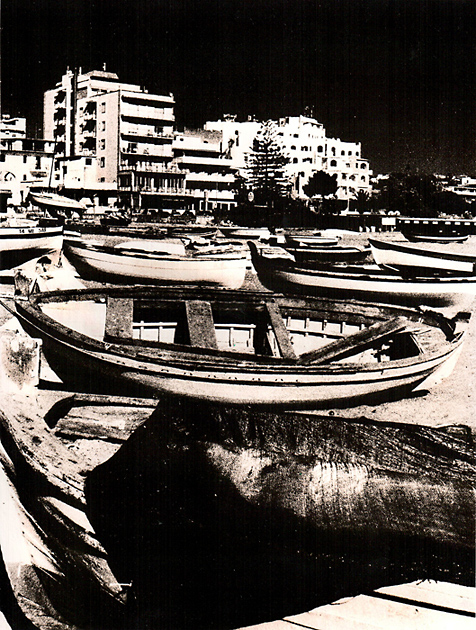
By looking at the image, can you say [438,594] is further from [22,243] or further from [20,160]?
[20,160]

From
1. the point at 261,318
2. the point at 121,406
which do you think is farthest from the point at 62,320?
the point at 261,318

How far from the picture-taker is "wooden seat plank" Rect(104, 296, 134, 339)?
3.18 meters

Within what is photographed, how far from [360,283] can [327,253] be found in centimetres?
44

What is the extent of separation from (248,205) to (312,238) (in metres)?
0.55

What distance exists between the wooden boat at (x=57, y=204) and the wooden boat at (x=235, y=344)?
760 millimetres

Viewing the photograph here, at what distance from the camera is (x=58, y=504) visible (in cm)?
249

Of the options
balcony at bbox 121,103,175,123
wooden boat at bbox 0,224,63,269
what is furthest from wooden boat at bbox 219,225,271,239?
wooden boat at bbox 0,224,63,269

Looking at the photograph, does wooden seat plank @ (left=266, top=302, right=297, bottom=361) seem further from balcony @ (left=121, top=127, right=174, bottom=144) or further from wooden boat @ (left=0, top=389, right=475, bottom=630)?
balcony @ (left=121, top=127, right=174, bottom=144)

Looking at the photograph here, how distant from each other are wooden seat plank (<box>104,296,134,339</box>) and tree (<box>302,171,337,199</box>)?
5.72 ft

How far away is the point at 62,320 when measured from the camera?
351cm

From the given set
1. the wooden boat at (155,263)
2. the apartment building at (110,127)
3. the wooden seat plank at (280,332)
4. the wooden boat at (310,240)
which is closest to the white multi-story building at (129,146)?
the apartment building at (110,127)

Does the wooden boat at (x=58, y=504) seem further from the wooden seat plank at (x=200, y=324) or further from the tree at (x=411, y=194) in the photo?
the tree at (x=411, y=194)

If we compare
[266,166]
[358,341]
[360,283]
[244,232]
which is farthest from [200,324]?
[266,166]

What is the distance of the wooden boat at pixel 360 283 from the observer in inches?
139
